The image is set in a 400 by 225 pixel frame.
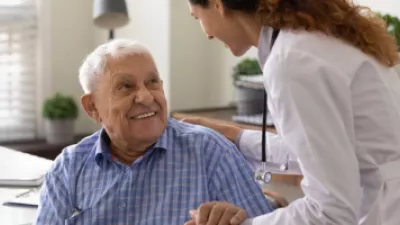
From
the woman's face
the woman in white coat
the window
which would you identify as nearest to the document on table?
Result: the woman in white coat

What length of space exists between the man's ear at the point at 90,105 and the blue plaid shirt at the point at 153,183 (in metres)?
0.08

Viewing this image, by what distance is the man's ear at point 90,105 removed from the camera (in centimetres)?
189

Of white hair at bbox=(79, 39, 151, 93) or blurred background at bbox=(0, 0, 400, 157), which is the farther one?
blurred background at bbox=(0, 0, 400, 157)

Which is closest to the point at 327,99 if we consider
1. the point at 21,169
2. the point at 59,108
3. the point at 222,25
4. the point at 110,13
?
the point at 222,25

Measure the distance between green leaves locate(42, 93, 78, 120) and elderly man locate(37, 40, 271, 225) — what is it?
7.40 ft

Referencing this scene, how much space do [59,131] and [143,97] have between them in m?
2.45

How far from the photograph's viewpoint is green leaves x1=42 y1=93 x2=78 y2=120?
13.5 ft

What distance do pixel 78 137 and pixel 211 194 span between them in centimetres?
273

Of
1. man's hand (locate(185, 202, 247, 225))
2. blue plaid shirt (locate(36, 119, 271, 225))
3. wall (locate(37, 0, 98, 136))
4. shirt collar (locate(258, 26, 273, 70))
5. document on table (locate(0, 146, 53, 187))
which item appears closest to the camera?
shirt collar (locate(258, 26, 273, 70))

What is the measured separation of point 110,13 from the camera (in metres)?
3.63

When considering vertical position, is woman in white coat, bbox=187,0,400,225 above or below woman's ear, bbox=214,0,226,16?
below

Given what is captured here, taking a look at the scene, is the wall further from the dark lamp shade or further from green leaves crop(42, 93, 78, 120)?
the dark lamp shade

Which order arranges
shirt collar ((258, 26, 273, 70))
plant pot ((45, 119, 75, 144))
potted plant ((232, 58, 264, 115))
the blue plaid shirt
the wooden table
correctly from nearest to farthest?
shirt collar ((258, 26, 273, 70))
the blue plaid shirt
the wooden table
potted plant ((232, 58, 264, 115))
plant pot ((45, 119, 75, 144))

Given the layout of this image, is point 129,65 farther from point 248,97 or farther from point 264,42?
point 248,97
